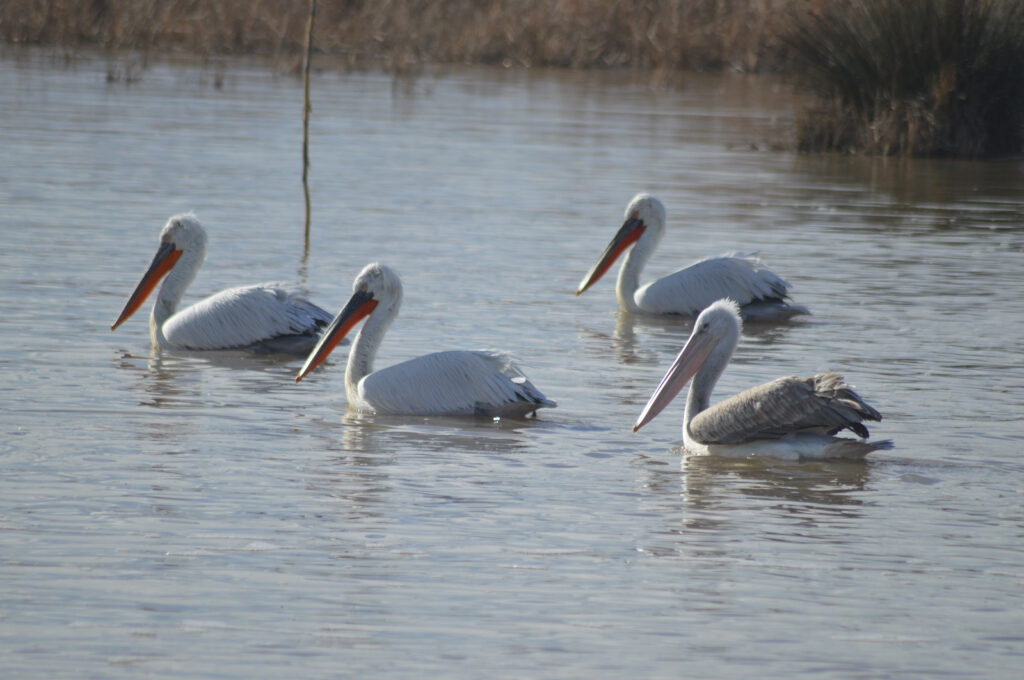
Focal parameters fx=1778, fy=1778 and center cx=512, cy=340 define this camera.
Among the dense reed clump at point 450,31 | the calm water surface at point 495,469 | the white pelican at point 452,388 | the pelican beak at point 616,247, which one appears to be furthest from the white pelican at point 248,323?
the dense reed clump at point 450,31

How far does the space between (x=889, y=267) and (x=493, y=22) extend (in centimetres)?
1786

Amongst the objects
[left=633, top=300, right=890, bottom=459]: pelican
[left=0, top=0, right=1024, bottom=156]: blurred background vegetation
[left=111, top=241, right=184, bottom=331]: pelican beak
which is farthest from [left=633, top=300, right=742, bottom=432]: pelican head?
[left=0, top=0, right=1024, bottom=156]: blurred background vegetation

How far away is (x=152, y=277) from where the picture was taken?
28.3ft

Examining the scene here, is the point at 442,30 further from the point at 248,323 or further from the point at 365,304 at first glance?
the point at 365,304

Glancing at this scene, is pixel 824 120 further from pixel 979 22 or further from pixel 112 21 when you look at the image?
pixel 112 21

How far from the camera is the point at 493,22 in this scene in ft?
92.0

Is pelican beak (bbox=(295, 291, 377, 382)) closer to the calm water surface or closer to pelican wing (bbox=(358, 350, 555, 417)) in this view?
the calm water surface

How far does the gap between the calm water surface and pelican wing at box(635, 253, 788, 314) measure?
189mm

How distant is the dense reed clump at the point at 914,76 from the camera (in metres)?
17.4

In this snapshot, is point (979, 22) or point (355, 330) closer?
point (355, 330)

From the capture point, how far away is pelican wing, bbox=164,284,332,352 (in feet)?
26.2

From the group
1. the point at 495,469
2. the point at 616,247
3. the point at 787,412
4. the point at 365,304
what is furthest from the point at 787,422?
the point at 616,247

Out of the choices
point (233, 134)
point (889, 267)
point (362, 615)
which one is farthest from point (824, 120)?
point (362, 615)

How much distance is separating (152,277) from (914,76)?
35.2 ft
